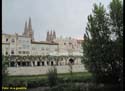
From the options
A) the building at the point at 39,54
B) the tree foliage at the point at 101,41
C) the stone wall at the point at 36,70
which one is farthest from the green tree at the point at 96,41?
the building at the point at 39,54

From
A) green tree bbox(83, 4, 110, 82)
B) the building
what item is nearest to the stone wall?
the building

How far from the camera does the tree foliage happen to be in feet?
12.7

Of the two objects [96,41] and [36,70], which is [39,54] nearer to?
[36,70]

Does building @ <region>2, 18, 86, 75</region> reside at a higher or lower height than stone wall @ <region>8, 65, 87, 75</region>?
higher

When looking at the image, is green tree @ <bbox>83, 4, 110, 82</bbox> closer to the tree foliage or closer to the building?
the tree foliage

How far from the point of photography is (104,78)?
3832mm

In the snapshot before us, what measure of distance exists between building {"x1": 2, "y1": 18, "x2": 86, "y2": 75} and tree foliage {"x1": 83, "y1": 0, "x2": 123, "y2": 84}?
2.62 metres

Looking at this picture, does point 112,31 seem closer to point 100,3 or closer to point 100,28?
point 100,28

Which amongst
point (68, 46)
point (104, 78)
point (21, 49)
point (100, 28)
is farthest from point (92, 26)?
point (68, 46)

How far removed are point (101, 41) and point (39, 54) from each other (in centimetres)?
509

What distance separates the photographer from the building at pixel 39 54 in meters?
7.02

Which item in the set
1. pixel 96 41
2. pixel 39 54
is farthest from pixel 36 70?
pixel 96 41

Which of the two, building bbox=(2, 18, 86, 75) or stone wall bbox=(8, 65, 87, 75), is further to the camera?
building bbox=(2, 18, 86, 75)

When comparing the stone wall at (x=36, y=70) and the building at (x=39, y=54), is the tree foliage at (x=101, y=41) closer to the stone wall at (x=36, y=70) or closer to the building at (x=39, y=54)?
the stone wall at (x=36, y=70)
